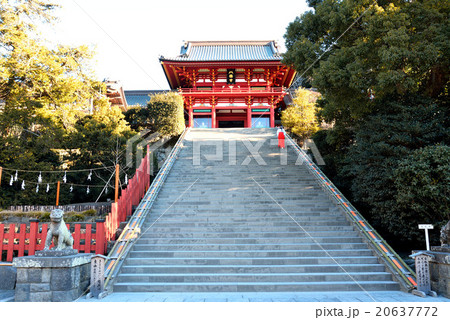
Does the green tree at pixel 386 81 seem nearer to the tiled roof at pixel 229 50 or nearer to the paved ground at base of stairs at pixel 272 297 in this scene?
the paved ground at base of stairs at pixel 272 297

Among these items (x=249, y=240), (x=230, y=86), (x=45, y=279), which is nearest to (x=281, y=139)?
(x=249, y=240)

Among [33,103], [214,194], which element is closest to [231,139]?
[214,194]

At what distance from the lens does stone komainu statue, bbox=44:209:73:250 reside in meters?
4.45

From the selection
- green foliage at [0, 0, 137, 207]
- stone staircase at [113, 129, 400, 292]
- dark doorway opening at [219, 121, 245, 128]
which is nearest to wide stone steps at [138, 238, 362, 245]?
stone staircase at [113, 129, 400, 292]

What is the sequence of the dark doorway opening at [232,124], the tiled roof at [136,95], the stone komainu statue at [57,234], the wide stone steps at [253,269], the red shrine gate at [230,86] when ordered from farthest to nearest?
the tiled roof at [136,95] → the dark doorway opening at [232,124] → the red shrine gate at [230,86] → the wide stone steps at [253,269] → the stone komainu statue at [57,234]

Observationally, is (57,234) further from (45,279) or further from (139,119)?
(139,119)

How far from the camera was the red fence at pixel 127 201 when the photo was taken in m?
6.18

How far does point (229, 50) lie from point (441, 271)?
22.8m

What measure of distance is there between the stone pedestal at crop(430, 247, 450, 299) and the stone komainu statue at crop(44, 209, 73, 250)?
561cm

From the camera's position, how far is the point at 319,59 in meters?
8.45

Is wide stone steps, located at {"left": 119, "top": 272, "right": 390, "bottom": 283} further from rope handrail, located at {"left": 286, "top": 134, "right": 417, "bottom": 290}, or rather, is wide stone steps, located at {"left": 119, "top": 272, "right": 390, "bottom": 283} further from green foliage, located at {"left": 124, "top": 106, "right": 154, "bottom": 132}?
green foliage, located at {"left": 124, "top": 106, "right": 154, "bottom": 132}

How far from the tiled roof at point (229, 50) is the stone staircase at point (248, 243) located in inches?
621

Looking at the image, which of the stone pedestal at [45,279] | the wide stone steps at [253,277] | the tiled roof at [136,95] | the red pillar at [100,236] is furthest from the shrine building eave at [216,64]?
the stone pedestal at [45,279]

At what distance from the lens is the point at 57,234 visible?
4469 mm
